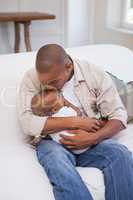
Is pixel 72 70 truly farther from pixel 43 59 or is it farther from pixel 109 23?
pixel 109 23

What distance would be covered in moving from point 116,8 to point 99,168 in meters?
2.74

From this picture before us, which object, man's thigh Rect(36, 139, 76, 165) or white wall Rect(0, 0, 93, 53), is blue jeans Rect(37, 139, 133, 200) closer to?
man's thigh Rect(36, 139, 76, 165)

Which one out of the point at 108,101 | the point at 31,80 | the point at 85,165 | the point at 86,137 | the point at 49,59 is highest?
the point at 49,59

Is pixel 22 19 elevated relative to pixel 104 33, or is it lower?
elevated

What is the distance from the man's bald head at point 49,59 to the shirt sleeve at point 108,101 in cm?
22

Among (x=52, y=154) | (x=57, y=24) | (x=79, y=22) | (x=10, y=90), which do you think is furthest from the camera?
(x=57, y=24)

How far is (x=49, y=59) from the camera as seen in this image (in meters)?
1.59

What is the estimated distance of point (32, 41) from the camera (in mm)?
4469

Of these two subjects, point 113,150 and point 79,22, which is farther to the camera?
point 79,22

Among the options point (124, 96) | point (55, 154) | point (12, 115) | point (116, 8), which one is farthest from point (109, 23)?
point (55, 154)

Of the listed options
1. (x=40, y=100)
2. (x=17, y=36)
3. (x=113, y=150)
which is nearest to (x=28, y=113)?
(x=40, y=100)

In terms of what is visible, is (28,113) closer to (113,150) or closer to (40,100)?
(40,100)

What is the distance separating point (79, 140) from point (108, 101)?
0.25 m

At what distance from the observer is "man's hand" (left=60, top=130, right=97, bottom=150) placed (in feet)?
5.21
